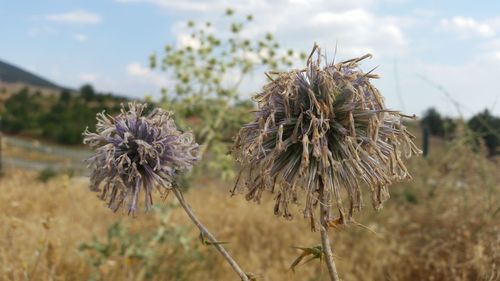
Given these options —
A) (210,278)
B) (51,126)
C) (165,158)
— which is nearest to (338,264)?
(210,278)

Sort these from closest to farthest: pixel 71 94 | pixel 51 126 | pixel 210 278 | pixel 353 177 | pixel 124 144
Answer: pixel 353 177 → pixel 124 144 → pixel 210 278 → pixel 51 126 → pixel 71 94

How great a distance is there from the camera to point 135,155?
80.0 inches

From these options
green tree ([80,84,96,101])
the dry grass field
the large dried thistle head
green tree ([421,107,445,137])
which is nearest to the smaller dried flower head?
the large dried thistle head

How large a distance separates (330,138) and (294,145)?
0.35 ft

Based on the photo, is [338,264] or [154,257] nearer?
[154,257]

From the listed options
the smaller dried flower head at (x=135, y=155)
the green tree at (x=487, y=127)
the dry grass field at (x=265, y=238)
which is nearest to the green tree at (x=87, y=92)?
the dry grass field at (x=265, y=238)

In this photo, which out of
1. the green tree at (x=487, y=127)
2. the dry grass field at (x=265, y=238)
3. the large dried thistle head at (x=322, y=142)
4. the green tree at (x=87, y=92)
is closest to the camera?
the large dried thistle head at (x=322, y=142)

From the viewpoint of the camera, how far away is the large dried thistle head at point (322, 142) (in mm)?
1641

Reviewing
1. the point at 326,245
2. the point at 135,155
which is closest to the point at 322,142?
the point at 326,245

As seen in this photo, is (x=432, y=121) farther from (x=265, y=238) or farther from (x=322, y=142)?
(x=322, y=142)

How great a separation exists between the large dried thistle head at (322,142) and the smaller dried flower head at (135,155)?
28cm

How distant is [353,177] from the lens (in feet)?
5.50

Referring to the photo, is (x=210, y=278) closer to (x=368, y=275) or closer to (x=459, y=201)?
(x=368, y=275)

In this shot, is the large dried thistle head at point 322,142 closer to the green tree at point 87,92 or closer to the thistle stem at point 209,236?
the thistle stem at point 209,236
